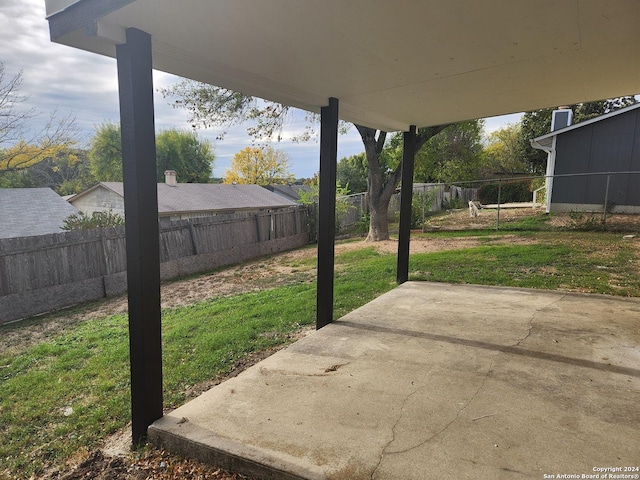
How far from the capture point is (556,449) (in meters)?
1.83

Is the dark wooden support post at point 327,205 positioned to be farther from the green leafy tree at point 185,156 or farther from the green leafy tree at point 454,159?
the green leafy tree at point 185,156

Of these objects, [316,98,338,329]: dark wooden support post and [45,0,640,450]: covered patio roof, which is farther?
[316,98,338,329]: dark wooden support post

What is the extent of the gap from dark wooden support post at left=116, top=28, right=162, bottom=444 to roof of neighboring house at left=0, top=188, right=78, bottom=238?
37.7 ft

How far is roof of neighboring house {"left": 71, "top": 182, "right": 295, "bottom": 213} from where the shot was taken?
1709 centimetres

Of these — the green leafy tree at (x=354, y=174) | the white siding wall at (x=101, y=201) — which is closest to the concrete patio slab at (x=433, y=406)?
the white siding wall at (x=101, y=201)

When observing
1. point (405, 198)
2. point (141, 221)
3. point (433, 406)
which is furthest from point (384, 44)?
point (405, 198)

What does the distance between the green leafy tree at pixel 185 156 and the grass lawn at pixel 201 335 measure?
29552 millimetres

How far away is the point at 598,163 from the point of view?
11555mm

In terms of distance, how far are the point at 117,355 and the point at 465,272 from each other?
5.39 metres

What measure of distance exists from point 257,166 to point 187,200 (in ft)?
55.0

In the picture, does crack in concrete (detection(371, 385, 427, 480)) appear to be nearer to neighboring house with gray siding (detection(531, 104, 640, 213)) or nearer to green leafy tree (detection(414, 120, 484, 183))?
neighboring house with gray siding (detection(531, 104, 640, 213))

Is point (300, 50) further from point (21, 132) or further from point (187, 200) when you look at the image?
point (187, 200)

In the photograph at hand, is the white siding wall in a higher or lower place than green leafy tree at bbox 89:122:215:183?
lower

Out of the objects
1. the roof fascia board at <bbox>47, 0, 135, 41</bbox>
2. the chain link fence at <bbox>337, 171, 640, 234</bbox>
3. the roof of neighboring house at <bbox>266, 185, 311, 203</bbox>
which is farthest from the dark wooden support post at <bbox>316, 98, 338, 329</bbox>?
the roof of neighboring house at <bbox>266, 185, 311, 203</bbox>
